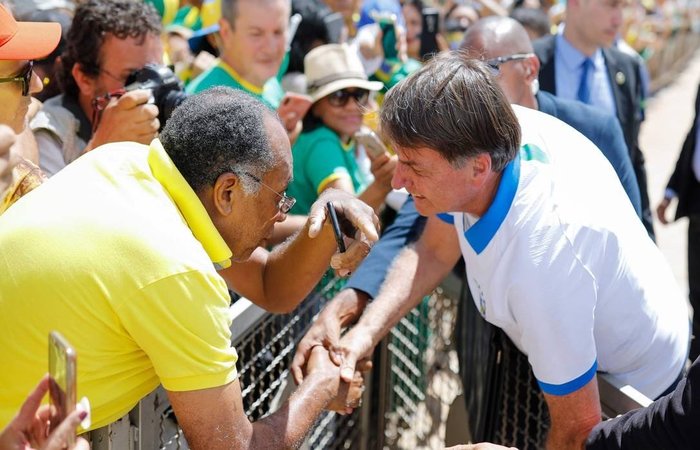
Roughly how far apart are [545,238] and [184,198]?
934 millimetres

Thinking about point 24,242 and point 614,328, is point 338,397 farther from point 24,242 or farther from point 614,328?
point 24,242

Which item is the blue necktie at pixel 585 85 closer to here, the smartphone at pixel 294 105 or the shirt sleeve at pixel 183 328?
the smartphone at pixel 294 105

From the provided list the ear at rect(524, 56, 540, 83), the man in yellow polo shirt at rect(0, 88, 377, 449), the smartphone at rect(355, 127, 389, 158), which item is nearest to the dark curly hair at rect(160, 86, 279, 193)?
the man in yellow polo shirt at rect(0, 88, 377, 449)

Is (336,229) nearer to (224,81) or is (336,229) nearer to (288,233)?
(288,233)

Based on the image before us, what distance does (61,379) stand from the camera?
145cm

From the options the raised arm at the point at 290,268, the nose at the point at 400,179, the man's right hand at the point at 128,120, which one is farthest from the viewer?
the man's right hand at the point at 128,120

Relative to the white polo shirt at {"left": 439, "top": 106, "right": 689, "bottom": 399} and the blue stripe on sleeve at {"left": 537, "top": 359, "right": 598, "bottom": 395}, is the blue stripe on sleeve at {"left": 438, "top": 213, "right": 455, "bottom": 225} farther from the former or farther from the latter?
the blue stripe on sleeve at {"left": 537, "top": 359, "right": 598, "bottom": 395}

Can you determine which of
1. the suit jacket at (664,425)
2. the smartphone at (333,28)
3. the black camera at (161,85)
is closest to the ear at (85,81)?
the black camera at (161,85)

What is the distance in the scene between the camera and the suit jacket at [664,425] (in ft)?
6.28

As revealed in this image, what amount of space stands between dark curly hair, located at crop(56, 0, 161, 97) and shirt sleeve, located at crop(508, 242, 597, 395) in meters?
1.86

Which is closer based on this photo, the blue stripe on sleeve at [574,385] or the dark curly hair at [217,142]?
the dark curly hair at [217,142]

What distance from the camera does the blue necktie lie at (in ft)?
16.2

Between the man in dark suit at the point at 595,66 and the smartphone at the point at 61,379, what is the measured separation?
12.7 ft

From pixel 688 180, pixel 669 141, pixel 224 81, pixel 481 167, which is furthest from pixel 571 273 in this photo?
pixel 669 141
